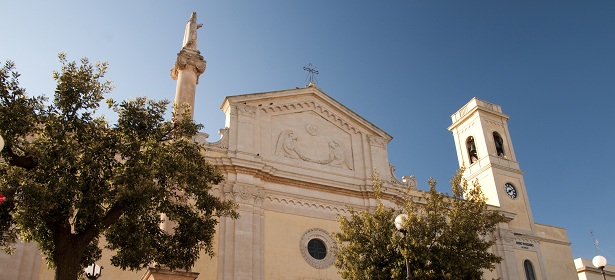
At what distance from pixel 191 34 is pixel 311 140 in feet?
28.7

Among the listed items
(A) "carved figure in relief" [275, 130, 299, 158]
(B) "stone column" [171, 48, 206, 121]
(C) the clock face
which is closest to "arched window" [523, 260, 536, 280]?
(C) the clock face

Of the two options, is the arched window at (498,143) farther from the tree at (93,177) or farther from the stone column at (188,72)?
the tree at (93,177)

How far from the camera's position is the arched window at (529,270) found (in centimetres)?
2750

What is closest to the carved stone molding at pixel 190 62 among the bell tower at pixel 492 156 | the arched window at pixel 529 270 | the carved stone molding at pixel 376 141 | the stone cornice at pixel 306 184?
the stone cornice at pixel 306 184

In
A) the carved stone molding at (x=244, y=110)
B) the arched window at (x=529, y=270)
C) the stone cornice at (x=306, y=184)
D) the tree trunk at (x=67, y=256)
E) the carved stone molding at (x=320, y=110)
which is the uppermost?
the carved stone molding at (x=320, y=110)

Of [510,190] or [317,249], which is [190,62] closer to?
[317,249]

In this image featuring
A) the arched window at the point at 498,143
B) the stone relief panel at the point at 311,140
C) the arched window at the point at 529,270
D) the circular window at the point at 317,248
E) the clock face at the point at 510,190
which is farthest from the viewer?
the arched window at the point at 498,143

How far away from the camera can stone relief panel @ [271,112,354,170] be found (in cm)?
2466

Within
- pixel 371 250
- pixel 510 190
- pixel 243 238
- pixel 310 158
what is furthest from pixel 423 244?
pixel 510 190

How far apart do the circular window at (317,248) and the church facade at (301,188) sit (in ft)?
0.14

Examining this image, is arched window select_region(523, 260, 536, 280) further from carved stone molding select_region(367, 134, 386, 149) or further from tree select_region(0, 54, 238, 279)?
tree select_region(0, 54, 238, 279)

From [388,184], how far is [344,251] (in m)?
9.96

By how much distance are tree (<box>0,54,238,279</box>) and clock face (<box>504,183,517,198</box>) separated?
22010mm

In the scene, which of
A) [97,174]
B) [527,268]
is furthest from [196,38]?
[527,268]
